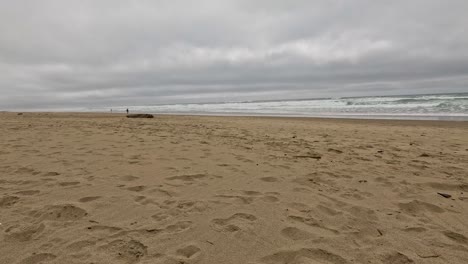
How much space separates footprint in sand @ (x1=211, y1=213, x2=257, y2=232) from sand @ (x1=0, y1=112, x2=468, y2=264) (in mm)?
24

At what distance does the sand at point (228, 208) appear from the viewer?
8.40 feet

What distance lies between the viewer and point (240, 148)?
7.28 meters

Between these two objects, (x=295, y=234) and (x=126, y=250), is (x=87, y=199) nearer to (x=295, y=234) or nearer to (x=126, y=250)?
(x=126, y=250)

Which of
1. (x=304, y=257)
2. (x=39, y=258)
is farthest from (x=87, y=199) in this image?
(x=304, y=257)

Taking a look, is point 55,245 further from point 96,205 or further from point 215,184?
point 215,184

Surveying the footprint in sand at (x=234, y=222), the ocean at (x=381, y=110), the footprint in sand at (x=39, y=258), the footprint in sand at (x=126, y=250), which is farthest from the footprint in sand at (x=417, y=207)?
the ocean at (x=381, y=110)

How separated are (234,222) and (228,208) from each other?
1.22 ft

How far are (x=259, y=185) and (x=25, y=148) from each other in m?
5.83

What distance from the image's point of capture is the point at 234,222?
313cm

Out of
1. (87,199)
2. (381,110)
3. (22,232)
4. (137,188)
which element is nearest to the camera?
(22,232)

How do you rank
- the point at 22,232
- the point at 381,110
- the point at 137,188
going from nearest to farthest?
the point at 22,232 → the point at 137,188 → the point at 381,110

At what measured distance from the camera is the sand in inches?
101

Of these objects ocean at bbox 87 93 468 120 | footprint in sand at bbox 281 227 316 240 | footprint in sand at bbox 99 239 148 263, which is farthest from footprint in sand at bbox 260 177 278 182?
ocean at bbox 87 93 468 120

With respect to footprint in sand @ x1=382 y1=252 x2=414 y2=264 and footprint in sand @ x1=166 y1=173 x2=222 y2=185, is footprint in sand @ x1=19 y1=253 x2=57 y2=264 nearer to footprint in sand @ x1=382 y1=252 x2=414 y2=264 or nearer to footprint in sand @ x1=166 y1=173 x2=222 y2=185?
footprint in sand @ x1=166 y1=173 x2=222 y2=185
